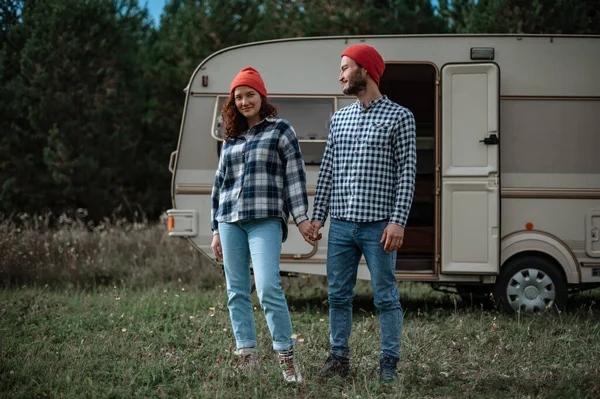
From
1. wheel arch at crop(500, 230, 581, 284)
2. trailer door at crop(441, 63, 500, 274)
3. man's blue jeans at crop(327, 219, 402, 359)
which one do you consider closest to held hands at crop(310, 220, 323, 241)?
man's blue jeans at crop(327, 219, 402, 359)

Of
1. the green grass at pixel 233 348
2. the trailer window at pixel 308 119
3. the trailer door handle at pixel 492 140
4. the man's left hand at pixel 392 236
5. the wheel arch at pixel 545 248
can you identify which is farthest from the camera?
the trailer window at pixel 308 119

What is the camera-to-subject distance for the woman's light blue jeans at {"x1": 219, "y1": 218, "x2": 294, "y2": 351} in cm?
376

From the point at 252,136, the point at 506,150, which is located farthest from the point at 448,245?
the point at 252,136

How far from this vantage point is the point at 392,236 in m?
3.61

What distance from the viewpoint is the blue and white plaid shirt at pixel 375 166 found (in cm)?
372

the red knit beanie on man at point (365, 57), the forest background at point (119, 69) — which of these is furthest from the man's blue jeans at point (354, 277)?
the forest background at point (119, 69)

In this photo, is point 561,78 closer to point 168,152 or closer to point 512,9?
point 512,9

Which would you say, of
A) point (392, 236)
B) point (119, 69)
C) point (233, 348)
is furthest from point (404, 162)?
point (119, 69)

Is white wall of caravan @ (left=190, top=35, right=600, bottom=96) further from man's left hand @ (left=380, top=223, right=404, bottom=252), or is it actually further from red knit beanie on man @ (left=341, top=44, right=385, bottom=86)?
man's left hand @ (left=380, top=223, right=404, bottom=252)

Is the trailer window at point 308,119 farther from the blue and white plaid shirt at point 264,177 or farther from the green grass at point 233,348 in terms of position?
the blue and white plaid shirt at point 264,177

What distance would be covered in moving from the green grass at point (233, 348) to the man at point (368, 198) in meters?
0.37

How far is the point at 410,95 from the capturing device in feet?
25.7

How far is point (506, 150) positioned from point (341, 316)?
10.3ft

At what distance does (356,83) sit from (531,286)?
3.39 metres
